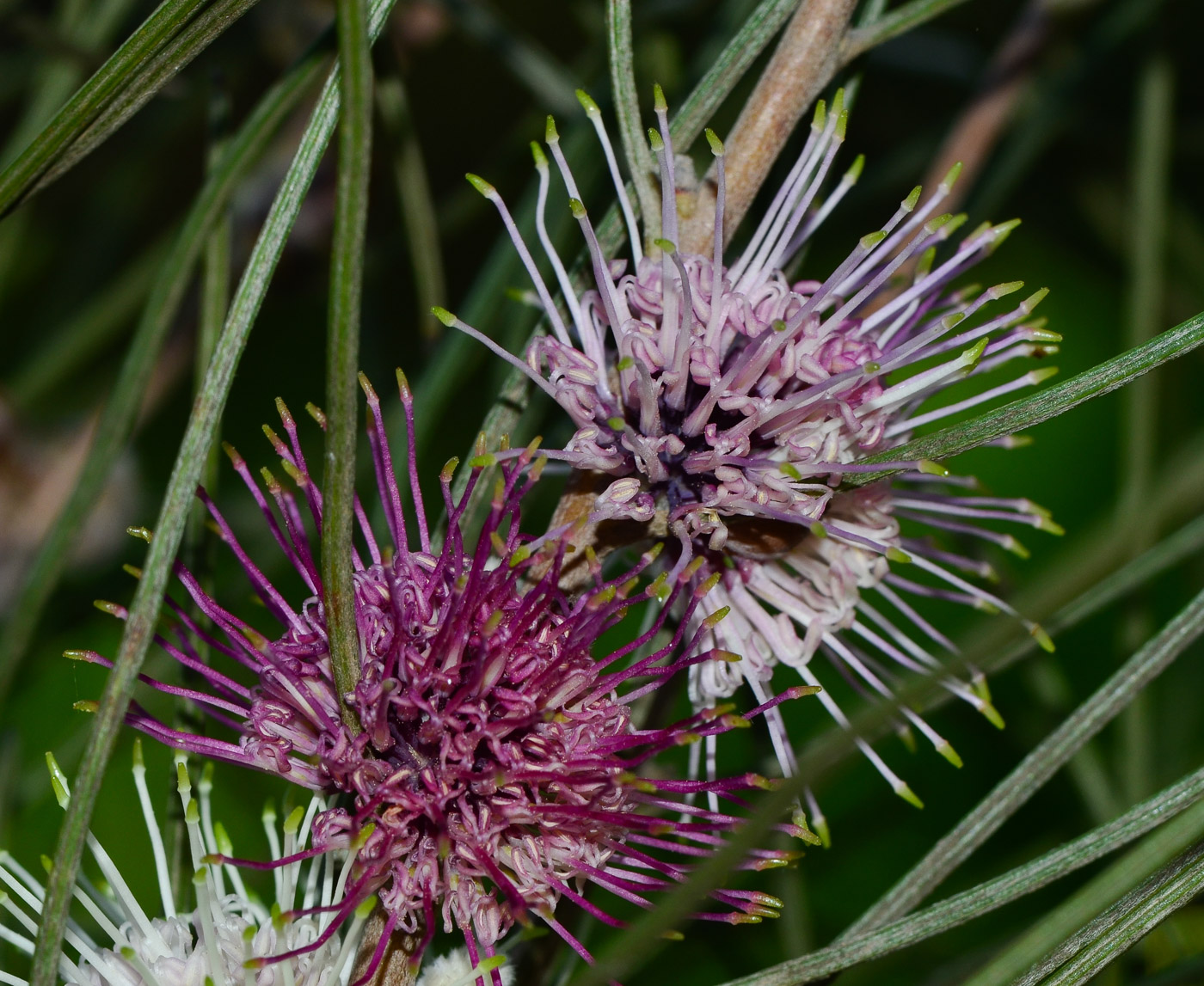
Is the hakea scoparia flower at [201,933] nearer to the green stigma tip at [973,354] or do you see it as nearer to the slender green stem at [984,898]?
the slender green stem at [984,898]

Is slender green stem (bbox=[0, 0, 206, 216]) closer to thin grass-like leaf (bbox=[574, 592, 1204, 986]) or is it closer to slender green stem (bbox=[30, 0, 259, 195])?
slender green stem (bbox=[30, 0, 259, 195])

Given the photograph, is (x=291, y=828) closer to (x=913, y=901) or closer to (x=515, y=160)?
(x=913, y=901)

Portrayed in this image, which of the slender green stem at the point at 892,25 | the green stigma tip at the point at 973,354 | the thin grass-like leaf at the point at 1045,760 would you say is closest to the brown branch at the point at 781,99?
the slender green stem at the point at 892,25

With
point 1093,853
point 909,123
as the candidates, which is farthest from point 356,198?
point 909,123

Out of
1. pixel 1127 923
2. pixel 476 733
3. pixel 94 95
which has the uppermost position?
pixel 94 95

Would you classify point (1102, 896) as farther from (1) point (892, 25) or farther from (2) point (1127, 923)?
(1) point (892, 25)

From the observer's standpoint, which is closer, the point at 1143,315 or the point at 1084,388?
the point at 1084,388

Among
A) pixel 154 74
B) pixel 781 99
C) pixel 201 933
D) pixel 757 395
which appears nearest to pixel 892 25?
pixel 781 99

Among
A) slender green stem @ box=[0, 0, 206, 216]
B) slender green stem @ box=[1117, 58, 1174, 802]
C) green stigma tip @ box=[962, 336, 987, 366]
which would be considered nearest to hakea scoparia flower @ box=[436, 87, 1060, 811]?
green stigma tip @ box=[962, 336, 987, 366]
